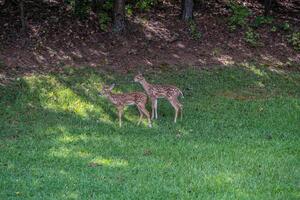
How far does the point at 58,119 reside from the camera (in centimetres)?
1545

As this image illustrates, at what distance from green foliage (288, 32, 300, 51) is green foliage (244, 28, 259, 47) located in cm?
129

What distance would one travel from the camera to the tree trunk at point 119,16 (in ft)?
72.5

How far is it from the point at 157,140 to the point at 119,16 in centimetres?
973

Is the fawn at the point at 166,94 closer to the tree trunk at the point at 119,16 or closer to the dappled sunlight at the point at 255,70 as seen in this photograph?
the dappled sunlight at the point at 255,70

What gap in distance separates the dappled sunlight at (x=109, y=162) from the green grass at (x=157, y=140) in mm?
39

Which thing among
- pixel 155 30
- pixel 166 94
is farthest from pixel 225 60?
pixel 166 94

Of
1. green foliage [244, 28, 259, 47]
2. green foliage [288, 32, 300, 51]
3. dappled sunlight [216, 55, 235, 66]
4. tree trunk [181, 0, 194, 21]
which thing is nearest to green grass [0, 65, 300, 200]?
dappled sunlight [216, 55, 235, 66]

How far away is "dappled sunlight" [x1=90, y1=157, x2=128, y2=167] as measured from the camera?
1146 centimetres

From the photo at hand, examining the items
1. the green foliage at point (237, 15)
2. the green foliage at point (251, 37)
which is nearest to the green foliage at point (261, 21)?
the green foliage at point (237, 15)

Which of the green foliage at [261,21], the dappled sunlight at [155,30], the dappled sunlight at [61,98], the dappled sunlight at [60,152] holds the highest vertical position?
the dappled sunlight at [60,152]

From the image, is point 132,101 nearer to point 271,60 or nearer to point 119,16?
point 119,16

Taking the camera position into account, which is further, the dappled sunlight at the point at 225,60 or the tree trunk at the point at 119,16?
the tree trunk at the point at 119,16

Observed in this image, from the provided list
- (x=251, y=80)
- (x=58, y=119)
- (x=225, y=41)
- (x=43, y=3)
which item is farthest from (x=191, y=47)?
(x=58, y=119)

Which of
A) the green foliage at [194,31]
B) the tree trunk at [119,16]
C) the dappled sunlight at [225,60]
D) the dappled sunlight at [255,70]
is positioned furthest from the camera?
the green foliage at [194,31]
